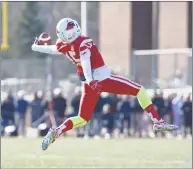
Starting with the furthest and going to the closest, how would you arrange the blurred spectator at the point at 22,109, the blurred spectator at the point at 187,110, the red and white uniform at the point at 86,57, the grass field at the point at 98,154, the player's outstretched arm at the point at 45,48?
the blurred spectator at the point at 22,109
the blurred spectator at the point at 187,110
the grass field at the point at 98,154
the player's outstretched arm at the point at 45,48
the red and white uniform at the point at 86,57

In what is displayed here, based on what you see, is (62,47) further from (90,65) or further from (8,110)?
(8,110)

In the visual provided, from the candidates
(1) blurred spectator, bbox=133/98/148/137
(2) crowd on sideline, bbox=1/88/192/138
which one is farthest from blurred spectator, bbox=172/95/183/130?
(1) blurred spectator, bbox=133/98/148/137

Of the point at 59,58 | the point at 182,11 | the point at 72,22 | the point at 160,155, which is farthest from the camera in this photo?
the point at 182,11

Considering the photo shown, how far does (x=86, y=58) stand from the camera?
7953 mm

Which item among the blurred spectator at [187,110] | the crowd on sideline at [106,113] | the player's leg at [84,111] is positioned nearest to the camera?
the player's leg at [84,111]

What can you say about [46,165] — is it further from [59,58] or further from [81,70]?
[59,58]

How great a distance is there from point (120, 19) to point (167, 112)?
11.6m

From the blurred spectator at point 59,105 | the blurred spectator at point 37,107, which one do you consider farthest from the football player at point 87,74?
the blurred spectator at point 37,107

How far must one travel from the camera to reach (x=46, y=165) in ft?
49.3

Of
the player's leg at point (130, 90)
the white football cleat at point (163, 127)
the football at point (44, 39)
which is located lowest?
the white football cleat at point (163, 127)

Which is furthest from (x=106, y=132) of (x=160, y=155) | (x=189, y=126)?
(x=160, y=155)

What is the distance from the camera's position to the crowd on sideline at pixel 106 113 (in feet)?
72.5

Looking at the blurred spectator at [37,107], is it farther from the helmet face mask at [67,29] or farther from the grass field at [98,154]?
the helmet face mask at [67,29]

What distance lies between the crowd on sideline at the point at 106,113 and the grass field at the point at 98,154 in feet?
2.78
